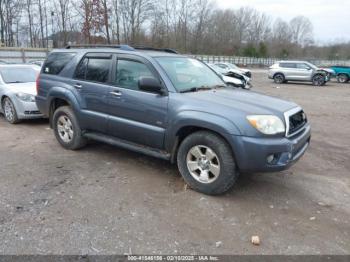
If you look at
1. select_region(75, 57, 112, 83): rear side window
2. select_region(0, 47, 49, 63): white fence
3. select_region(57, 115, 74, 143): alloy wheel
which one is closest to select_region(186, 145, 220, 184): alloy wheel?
select_region(75, 57, 112, 83): rear side window

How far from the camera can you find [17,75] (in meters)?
8.59

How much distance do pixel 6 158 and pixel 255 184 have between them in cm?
394

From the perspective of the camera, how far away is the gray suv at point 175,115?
12.3ft

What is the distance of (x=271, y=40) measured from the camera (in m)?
84.6

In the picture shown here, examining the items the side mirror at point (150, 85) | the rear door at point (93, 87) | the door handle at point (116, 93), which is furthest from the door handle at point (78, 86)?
the side mirror at point (150, 85)

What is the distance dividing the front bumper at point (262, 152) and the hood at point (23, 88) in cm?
581

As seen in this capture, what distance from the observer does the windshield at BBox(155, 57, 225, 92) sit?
178 inches

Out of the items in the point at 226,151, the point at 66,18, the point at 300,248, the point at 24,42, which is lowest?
the point at 300,248

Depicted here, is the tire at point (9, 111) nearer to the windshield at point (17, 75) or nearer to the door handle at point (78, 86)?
the windshield at point (17, 75)

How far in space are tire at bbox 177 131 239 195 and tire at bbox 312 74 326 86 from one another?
21.9 m

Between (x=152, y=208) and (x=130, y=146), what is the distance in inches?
49.0

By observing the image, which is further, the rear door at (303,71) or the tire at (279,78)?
the tire at (279,78)

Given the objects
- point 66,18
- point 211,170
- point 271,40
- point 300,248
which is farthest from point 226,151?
A: point 271,40

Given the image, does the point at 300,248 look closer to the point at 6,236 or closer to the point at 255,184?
the point at 255,184
